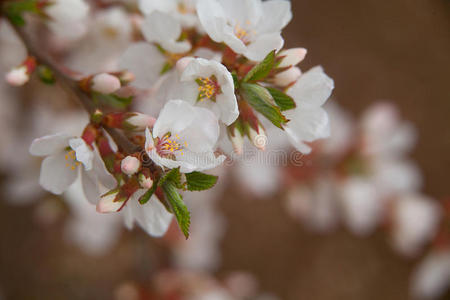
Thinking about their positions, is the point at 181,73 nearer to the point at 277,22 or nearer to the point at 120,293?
the point at 277,22

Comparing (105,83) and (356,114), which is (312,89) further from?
(356,114)

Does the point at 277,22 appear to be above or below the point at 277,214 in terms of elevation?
above

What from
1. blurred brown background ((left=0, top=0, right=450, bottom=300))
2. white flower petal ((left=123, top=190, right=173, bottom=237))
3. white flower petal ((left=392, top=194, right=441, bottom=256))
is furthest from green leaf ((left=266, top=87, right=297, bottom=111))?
blurred brown background ((left=0, top=0, right=450, bottom=300))

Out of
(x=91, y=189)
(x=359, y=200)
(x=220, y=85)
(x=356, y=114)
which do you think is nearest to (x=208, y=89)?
(x=220, y=85)

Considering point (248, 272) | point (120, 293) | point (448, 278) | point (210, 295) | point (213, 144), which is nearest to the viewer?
point (213, 144)

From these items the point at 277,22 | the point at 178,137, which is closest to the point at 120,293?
the point at 178,137

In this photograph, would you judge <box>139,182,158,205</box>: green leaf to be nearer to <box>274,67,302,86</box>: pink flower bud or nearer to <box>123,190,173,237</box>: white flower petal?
<box>123,190,173,237</box>: white flower petal
